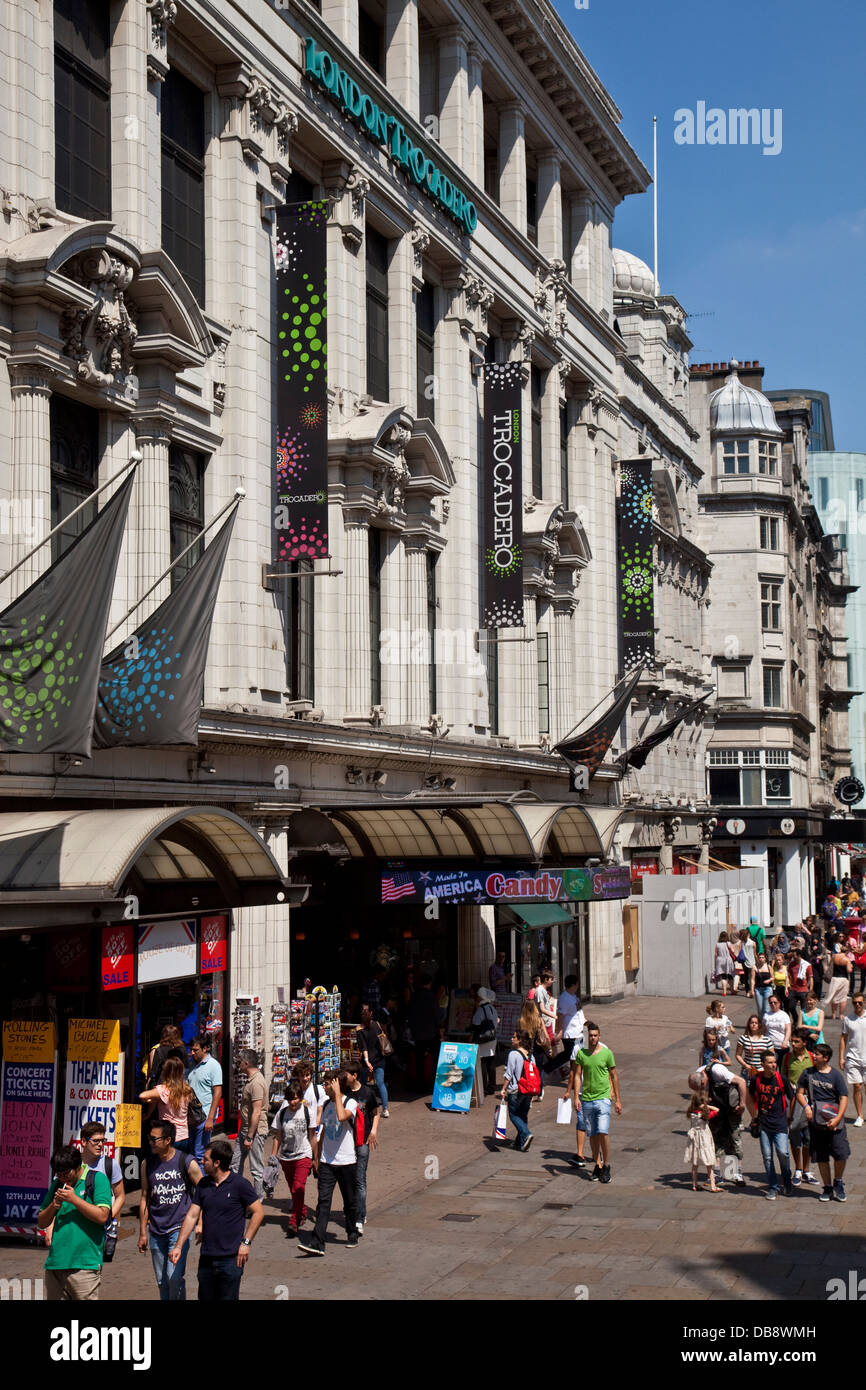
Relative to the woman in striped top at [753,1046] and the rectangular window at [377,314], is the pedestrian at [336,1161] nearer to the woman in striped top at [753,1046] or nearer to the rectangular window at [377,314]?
the woman in striped top at [753,1046]

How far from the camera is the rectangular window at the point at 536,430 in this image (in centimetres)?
3802

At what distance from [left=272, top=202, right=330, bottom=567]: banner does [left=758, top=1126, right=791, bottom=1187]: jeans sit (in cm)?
1026

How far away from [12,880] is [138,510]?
670 cm

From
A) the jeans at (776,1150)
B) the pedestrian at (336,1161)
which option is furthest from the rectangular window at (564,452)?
the pedestrian at (336,1161)

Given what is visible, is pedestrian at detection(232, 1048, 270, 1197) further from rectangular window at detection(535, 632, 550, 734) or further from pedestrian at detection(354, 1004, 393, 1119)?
rectangular window at detection(535, 632, 550, 734)

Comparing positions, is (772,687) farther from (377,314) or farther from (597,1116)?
(597,1116)

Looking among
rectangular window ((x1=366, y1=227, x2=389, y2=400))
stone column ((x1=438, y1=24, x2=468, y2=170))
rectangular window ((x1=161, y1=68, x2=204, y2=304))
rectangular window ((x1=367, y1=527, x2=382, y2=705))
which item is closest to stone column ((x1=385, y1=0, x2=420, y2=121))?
stone column ((x1=438, y1=24, x2=468, y2=170))

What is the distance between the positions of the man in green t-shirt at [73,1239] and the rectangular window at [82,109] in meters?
12.0

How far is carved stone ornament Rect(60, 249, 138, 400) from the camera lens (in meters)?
18.3

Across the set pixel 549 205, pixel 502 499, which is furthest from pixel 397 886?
pixel 549 205

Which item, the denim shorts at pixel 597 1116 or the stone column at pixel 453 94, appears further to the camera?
the stone column at pixel 453 94

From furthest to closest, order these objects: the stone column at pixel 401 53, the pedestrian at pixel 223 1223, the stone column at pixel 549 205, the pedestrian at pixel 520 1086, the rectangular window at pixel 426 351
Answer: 1. the stone column at pixel 549 205
2. the rectangular window at pixel 426 351
3. the stone column at pixel 401 53
4. the pedestrian at pixel 520 1086
5. the pedestrian at pixel 223 1223

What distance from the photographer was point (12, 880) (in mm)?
15031
